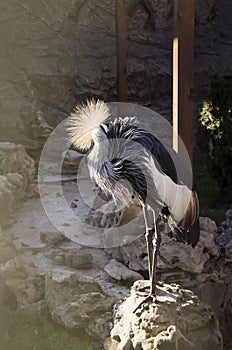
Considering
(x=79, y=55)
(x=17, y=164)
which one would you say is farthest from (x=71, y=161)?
(x=79, y=55)

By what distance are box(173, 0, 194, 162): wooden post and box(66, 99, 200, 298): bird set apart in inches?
38.0

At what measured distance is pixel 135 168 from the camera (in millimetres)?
2188

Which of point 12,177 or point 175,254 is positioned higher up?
point 12,177

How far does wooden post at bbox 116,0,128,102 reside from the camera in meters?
5.07

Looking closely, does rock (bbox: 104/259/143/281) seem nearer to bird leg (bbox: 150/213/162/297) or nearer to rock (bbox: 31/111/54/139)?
bird leg (bbox: 150/213/162/297)

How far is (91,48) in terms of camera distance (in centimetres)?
748

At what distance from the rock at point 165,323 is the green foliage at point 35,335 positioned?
0.37 m

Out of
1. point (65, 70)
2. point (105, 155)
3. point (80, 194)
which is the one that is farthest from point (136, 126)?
point (65, 70)

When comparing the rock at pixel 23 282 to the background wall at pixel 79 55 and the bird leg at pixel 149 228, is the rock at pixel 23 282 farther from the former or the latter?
the background wall at pixel 79 55

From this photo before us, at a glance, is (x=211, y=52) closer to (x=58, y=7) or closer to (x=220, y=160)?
(x=58, y=7)

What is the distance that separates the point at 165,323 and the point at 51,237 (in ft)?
6.52

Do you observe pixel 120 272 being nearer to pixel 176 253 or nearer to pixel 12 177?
pixel 176 253

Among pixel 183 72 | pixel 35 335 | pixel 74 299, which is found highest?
pixel 183 72

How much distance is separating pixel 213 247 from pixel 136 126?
135 cm
